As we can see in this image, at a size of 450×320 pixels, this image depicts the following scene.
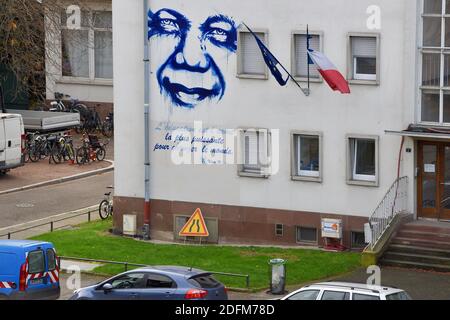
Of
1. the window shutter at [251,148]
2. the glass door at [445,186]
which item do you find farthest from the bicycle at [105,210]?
the glass door at [445,186]

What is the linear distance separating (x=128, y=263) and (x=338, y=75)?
23.5 feet

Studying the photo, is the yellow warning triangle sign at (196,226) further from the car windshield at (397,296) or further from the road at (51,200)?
the car windshield at (397,296)

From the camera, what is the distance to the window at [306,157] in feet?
107

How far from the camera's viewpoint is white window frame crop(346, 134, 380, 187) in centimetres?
3170

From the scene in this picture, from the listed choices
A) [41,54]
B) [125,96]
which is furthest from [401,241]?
[41,54]

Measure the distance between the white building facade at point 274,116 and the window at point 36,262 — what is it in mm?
7685

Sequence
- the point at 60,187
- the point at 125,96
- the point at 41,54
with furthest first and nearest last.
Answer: the point at 41,54 < the point at 60,187 < the point at 125,96

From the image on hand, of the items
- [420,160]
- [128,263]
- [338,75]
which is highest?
[338,75]

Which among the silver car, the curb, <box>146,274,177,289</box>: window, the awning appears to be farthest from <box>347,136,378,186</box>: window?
the curb

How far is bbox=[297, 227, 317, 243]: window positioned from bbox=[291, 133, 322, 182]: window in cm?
138

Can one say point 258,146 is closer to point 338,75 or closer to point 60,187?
point 338,75

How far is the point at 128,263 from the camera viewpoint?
3047 centimetres

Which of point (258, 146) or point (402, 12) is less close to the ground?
point (402, 12)

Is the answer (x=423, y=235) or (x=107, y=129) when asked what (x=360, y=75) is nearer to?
(x=423, y=235)
